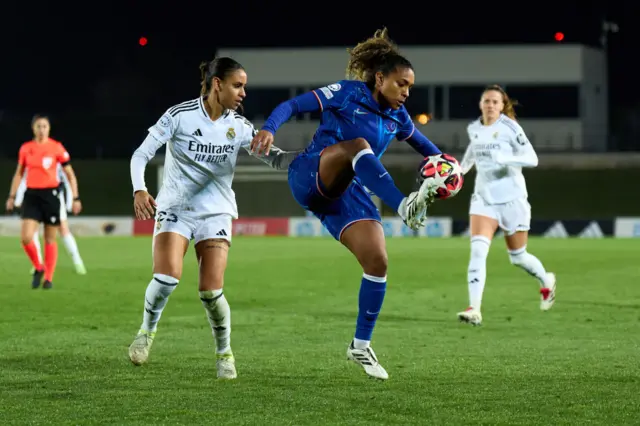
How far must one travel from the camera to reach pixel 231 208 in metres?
7.53

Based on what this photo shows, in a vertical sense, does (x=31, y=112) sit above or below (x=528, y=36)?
below

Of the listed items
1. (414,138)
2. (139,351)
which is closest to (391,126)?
(414,138)

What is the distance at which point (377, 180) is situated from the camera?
21.2 ft

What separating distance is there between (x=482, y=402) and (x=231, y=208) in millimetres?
2207

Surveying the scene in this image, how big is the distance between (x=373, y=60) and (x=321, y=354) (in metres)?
2.36

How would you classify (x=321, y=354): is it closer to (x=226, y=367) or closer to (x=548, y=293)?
(x=226, y=367)

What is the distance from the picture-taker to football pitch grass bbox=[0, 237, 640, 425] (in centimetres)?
Answer: 602

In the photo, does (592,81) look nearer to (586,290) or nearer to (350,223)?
(586,290)

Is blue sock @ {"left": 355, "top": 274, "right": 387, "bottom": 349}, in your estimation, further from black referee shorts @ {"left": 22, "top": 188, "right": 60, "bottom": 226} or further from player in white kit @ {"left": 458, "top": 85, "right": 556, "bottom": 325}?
black referee shorts @ {"left": 22, "top": 188, "right": 60, "bottom": 226}

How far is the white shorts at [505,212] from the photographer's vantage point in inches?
440

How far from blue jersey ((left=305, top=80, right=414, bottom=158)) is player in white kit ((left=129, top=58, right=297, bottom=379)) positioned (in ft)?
1.29

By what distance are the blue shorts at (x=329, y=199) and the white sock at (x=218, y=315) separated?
83 centimetres

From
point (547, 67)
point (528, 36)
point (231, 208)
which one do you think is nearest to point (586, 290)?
point (231, 208)

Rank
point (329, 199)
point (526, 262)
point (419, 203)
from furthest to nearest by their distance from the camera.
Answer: point (526, 262), point (329, 199), point (419, 203)
